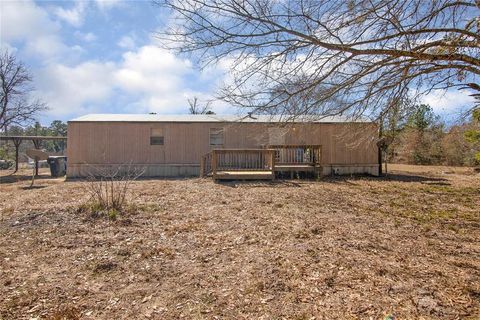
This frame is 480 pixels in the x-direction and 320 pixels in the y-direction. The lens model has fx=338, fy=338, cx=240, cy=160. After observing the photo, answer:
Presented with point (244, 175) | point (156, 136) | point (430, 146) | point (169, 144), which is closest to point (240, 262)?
point (244, 175)

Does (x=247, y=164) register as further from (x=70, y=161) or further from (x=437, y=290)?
(x=437, y=290)

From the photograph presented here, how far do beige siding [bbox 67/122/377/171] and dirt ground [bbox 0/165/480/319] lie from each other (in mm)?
8159

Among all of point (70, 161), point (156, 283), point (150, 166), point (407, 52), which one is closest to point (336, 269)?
point (156, 283)

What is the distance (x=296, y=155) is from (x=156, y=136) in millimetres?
6194

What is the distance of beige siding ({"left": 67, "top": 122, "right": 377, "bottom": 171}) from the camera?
1464 centimetres

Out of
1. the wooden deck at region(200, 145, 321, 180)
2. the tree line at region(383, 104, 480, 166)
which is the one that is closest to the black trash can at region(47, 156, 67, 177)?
the wooden deck at region(200, 145, 321, 180)

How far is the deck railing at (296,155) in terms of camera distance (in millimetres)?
12945

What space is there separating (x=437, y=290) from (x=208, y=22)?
3.68 m

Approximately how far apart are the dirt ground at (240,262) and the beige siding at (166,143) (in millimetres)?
8159

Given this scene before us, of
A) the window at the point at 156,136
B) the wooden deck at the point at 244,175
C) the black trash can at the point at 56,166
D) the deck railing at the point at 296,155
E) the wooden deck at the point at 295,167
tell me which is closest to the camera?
the wooden deck at the point at 244,175

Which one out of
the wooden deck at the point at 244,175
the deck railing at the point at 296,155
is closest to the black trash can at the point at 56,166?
the wooden deck at the point at 244,175

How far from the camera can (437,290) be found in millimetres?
2955

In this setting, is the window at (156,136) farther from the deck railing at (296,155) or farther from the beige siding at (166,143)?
the deck railing at (296,155)

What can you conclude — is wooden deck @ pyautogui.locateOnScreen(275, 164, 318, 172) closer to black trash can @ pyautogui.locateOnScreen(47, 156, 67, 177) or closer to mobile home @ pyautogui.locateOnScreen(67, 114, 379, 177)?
mobile home @ pyautogui.locateOnScreen(67, 114, 379, 177)
